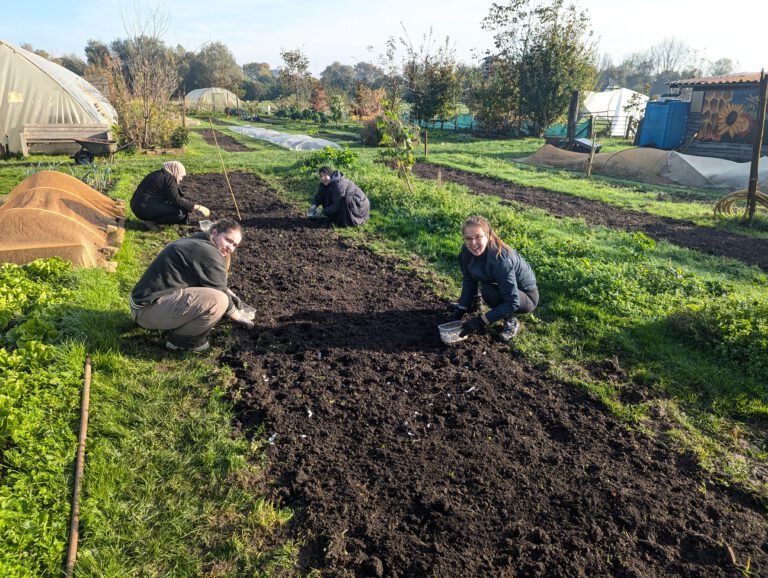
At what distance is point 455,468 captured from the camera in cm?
321

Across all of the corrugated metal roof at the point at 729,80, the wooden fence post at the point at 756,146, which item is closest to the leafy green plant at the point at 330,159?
the wooden fence post at the point at 756,146

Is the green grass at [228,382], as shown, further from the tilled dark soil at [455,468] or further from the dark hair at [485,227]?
the dark hair at [485,227]

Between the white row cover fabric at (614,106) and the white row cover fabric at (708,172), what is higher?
the white row cover fabric at (614,106)

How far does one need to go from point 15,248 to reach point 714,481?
7.14m

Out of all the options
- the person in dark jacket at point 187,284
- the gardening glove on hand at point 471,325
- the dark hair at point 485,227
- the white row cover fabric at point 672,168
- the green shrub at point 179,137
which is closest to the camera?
the person in dark jacket at point 187,284

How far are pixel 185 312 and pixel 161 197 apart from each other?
4464 mm

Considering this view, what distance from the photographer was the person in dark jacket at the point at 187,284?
163 inches

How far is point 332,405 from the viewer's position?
3832 millimetres

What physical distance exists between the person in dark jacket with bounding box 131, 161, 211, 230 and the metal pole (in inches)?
176

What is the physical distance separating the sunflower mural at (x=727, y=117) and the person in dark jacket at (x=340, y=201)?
17.5m

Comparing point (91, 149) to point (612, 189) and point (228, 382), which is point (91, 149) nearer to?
point (228, 382)

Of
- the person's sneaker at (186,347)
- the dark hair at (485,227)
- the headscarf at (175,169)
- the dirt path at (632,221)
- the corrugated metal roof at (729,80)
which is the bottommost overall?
the person's sneaker at (186,347)

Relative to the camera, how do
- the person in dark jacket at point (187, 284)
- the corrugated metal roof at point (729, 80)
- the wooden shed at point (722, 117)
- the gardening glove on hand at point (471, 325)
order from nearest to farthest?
the person in dark jacket at point (187, 284)
the gardening glove on hand at point (471, 325)
the wooden shed at point (722, 117)
the corrugated metal roof at point (729, 80)

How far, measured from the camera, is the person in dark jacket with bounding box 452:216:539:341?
14.8 feet
